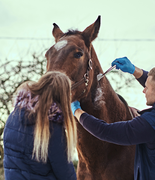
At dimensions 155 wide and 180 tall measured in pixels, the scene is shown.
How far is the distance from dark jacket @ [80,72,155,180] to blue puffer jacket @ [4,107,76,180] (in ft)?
1.60

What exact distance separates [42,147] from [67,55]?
1.21m

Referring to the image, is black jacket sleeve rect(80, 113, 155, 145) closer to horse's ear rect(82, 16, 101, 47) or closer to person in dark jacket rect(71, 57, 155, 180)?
person in dark jacket rect(71, 57, 155, 180)

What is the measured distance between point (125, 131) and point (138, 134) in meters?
0.11

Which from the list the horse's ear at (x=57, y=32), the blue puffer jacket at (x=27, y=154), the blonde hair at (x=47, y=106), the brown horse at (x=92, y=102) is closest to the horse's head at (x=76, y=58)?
the brown horse at (x=92, y=102)

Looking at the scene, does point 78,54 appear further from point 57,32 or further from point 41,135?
point 41,135

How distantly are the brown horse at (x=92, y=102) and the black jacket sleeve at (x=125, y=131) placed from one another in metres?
0.58

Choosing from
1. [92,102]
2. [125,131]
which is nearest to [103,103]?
[92,102]

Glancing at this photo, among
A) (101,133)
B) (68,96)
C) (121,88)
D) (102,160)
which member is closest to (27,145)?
(68,96)

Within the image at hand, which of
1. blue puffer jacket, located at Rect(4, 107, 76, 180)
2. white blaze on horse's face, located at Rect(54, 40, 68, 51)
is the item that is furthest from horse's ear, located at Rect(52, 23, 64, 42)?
blue puffer jacket, located at Rect(4, 107, 76, 180)

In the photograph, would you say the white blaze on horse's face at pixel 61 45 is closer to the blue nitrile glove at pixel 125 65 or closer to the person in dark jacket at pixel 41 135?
the blue nitrile glove at pixel 125 65

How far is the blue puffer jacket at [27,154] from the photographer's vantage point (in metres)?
1.36

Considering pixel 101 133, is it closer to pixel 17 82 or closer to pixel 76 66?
pixel 76 66

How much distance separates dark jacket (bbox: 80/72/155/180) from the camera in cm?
163

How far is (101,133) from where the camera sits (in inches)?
70.5
